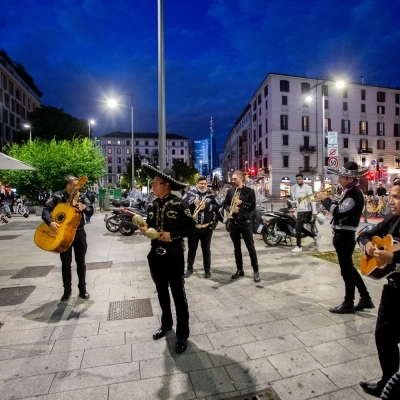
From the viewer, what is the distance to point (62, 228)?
422 cm

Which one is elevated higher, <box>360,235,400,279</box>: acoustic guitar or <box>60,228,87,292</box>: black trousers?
<box>360,235,400,279</box>: acoustic guitar

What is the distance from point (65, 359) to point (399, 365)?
3.22m

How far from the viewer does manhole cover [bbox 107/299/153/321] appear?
4.09 metres

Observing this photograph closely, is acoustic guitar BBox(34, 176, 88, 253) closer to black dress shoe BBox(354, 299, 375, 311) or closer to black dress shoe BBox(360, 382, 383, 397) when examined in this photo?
black dress shoe BBox(360, 382, 383, 397)

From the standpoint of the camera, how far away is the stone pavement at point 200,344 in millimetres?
2607

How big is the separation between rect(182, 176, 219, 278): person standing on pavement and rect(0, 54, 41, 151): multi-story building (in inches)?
2244

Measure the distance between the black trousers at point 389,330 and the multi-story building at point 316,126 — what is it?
1725 inches

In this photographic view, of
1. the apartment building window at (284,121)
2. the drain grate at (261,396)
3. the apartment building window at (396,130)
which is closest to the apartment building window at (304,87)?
the apartment building window at (284,121)

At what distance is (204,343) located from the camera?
3.32 m

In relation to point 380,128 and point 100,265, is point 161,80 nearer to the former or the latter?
point 100,265

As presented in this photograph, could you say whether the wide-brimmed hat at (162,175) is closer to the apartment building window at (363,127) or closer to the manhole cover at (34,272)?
the manhole cover at (34,272)

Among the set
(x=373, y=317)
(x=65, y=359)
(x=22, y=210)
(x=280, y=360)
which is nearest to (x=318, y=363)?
(x=280, y=360)

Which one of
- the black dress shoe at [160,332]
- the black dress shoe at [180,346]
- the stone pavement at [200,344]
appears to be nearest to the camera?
the stone pavement at [200,344]

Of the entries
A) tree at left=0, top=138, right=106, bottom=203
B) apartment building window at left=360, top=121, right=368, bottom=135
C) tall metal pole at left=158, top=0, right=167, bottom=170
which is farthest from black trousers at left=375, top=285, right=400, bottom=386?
apartment building window at left=360, top=121, right=368, bottom=135
